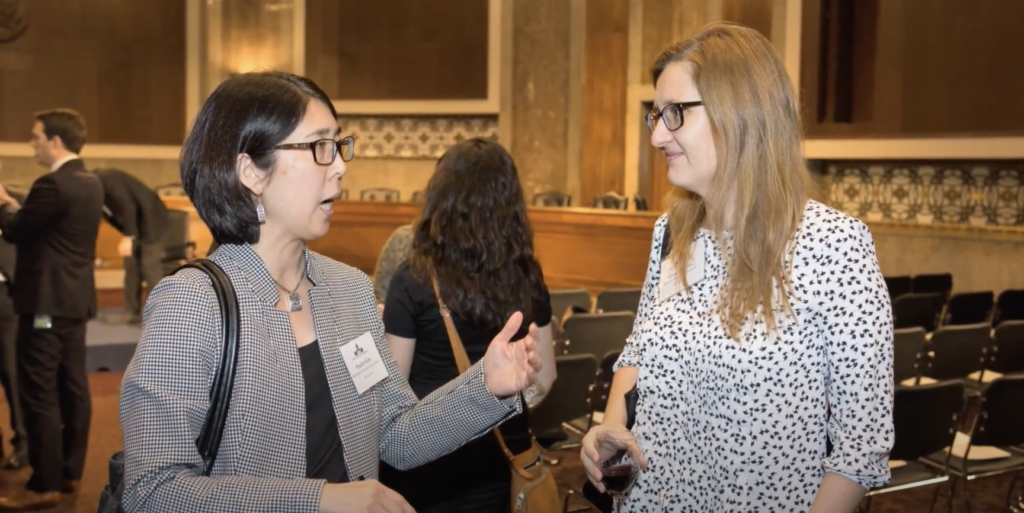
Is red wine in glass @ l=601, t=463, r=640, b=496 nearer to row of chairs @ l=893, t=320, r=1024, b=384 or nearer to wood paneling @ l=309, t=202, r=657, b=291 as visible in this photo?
row of chairs @ l=893, t=320, r=1024, b=384

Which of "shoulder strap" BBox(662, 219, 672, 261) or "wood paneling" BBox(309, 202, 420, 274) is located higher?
"shoulder strap" BBox(662, 219, 672, 261)

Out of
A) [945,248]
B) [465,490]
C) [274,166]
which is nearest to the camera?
[274,166]

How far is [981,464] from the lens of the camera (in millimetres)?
3998

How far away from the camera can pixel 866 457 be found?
1.61m

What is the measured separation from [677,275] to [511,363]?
0.40 metres

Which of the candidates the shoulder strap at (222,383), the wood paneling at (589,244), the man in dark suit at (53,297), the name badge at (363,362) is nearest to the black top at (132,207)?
the man in dark suit at (53,297)

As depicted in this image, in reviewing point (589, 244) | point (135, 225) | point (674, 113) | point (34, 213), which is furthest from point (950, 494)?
point (589, 244)

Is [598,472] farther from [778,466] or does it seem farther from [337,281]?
[337,281]

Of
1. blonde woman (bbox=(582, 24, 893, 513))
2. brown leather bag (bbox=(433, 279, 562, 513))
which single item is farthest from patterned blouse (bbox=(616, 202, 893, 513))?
brown leather bag (bbox=(433, 279, 562, 513))

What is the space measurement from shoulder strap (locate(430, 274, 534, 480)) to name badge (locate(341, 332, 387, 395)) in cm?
67

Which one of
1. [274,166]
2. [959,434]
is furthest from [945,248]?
[274,166]

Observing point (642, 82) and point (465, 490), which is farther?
point (642, 82)

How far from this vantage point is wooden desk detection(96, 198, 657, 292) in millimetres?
9430

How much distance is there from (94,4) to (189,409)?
13.7 metres
